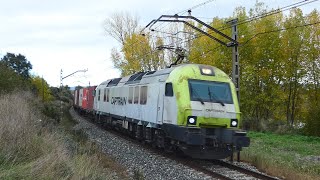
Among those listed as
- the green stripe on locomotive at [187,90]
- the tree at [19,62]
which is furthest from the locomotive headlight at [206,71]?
the tree at [19,62]

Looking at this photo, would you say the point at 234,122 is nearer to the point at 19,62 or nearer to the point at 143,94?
the point at 143,94

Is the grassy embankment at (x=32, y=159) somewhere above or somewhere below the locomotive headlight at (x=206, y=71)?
below

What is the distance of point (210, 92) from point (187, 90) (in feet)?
2.77

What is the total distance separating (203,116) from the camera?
12688 millimetres

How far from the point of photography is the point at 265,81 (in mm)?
35375

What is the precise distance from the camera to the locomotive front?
12.5 meters

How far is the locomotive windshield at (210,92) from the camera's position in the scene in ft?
43.0

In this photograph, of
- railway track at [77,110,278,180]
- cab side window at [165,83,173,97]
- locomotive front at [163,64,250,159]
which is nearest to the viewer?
railway track at [77,110,278,180]

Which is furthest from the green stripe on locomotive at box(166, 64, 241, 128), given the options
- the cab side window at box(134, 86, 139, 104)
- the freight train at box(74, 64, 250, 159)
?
the cab side window at box(134, 86, 139, 104)

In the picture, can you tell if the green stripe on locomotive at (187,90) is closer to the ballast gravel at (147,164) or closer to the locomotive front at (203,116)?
the locomotive front at (203,116)

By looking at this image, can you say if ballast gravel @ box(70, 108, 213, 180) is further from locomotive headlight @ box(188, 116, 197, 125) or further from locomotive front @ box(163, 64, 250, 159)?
locomotive headlight @ box(188, 116, 197, 125)

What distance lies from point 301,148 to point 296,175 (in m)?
8.76

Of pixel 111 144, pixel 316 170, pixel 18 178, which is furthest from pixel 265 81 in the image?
pixel 18 178

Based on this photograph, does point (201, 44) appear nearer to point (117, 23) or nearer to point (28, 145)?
point (117, 23)
